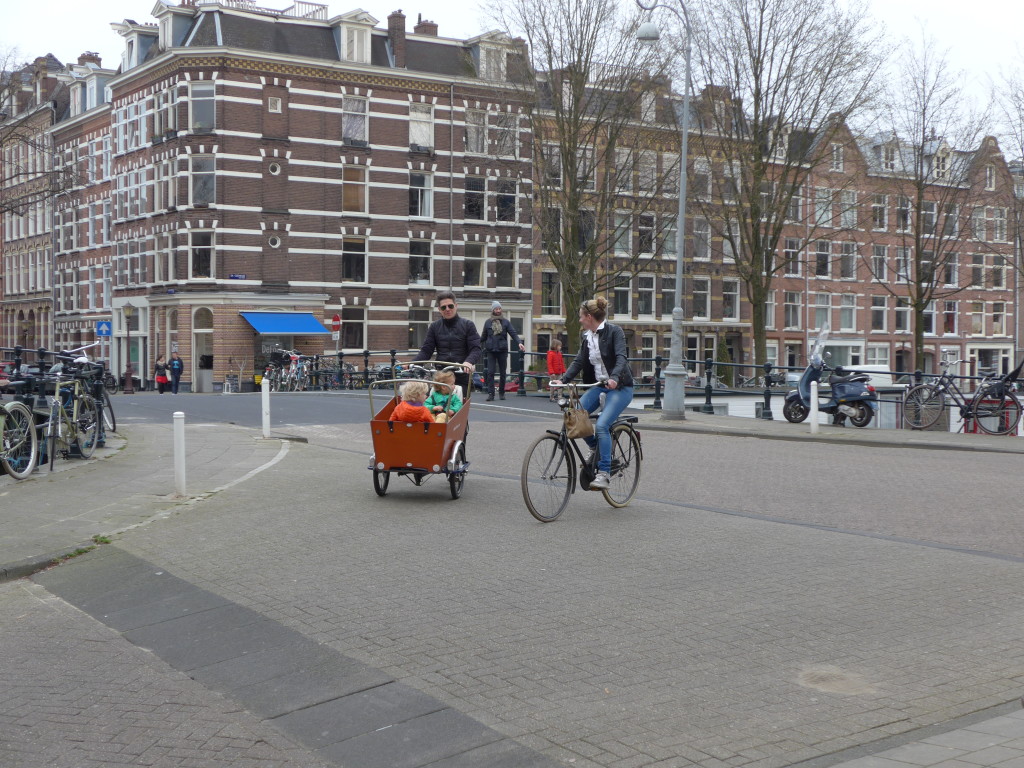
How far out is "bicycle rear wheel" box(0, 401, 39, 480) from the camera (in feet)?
35.8

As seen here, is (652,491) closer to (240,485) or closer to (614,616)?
(240,485)

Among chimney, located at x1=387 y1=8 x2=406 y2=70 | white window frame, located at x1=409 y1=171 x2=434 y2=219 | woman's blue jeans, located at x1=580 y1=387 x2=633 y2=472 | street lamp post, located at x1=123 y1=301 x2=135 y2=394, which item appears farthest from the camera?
white window frame, located at x1=409 y1=171 x2=434 y2=219

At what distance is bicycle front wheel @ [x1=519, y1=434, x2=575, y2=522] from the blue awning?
38617 millimetres

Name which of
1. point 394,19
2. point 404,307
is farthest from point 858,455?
point 394,19

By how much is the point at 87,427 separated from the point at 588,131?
75.7ft

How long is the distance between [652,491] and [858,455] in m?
5.37

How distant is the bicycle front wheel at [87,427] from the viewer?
13047 millimetres

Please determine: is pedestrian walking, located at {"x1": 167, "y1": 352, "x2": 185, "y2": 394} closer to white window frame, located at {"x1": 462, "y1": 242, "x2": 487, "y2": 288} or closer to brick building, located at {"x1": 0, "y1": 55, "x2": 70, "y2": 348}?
white window frame, located at {"x1": 462, "y1": 242, "x2": 487, "y2": 288}

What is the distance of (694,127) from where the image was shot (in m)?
36.6

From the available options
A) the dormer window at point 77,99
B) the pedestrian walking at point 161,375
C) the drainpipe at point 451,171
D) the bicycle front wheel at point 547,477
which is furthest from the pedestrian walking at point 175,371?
the bicycle front wheel at point 547,477

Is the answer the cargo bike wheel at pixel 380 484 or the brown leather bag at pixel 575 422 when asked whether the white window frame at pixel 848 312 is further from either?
the brown leather bag at pixel 575 422

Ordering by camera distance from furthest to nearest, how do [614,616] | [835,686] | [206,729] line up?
[614,616] < [835,686] < [206,729]

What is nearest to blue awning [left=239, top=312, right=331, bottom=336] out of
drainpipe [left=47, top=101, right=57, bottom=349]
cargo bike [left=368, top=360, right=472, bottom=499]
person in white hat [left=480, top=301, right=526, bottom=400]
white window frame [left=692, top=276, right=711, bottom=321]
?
white window frame [left=692, top=276, right=711, bottom=321]

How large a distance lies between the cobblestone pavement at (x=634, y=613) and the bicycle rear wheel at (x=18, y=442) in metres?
2.15
